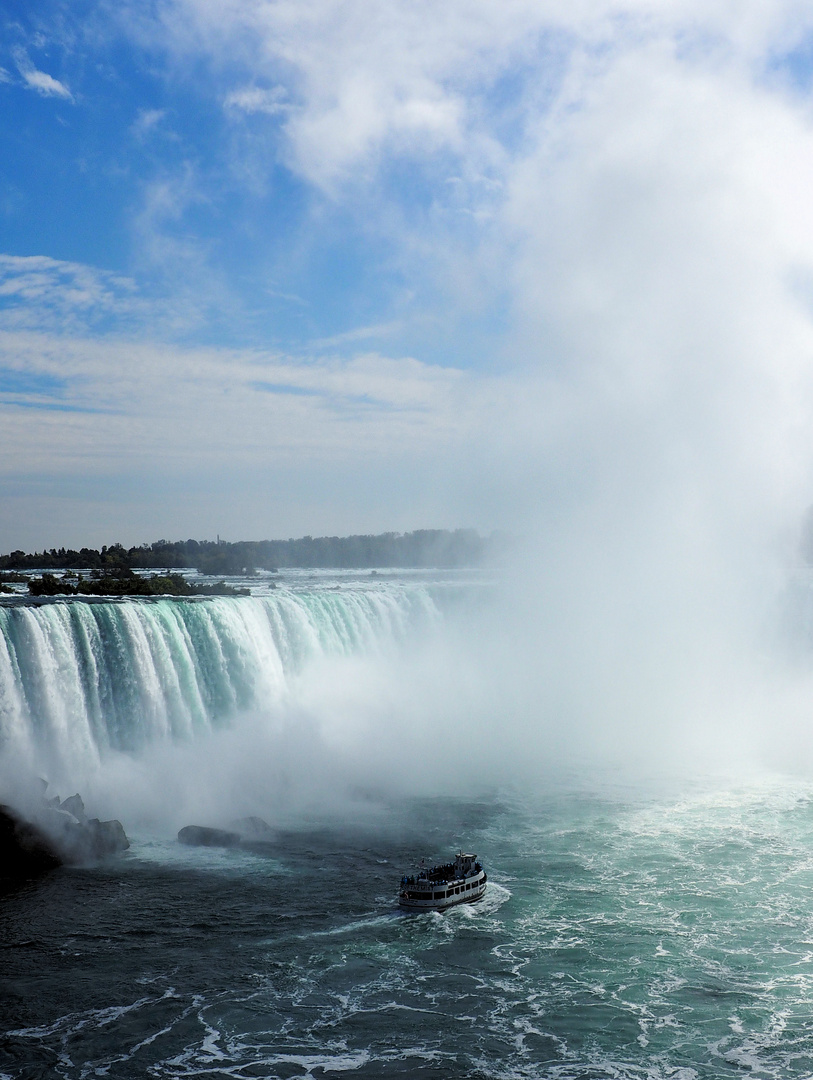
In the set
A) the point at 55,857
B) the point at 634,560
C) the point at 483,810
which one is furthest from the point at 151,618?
the point at 634,560

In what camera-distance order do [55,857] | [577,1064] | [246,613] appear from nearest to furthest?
[577,1064] < [55,857] < [246,613]

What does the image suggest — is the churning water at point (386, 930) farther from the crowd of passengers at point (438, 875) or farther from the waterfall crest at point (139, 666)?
the crowd of passengers at point (438, 875)

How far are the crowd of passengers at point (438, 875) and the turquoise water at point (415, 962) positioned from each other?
2.14ft

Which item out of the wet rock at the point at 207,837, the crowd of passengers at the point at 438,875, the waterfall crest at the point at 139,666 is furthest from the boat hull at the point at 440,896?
the waterfall crest at the point at 139,666

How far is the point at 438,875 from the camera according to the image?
64.1ft

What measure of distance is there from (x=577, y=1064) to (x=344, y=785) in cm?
1696

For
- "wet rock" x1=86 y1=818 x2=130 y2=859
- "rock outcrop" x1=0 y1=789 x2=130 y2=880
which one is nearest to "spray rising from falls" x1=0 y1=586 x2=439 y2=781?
"rock outcrop" x1=0 y1=789 x2=130 y2=880

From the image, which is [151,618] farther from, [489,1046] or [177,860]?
[489,1046]

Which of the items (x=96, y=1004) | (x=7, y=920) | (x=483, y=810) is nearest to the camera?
(x=96, y=1004)

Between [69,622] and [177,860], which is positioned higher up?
[69,622]

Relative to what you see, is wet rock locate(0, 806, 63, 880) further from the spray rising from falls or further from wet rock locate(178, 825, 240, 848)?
the spray rising from falls

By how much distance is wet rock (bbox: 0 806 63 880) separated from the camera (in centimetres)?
2134

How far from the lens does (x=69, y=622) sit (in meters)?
28.3

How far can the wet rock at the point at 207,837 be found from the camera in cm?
2328
